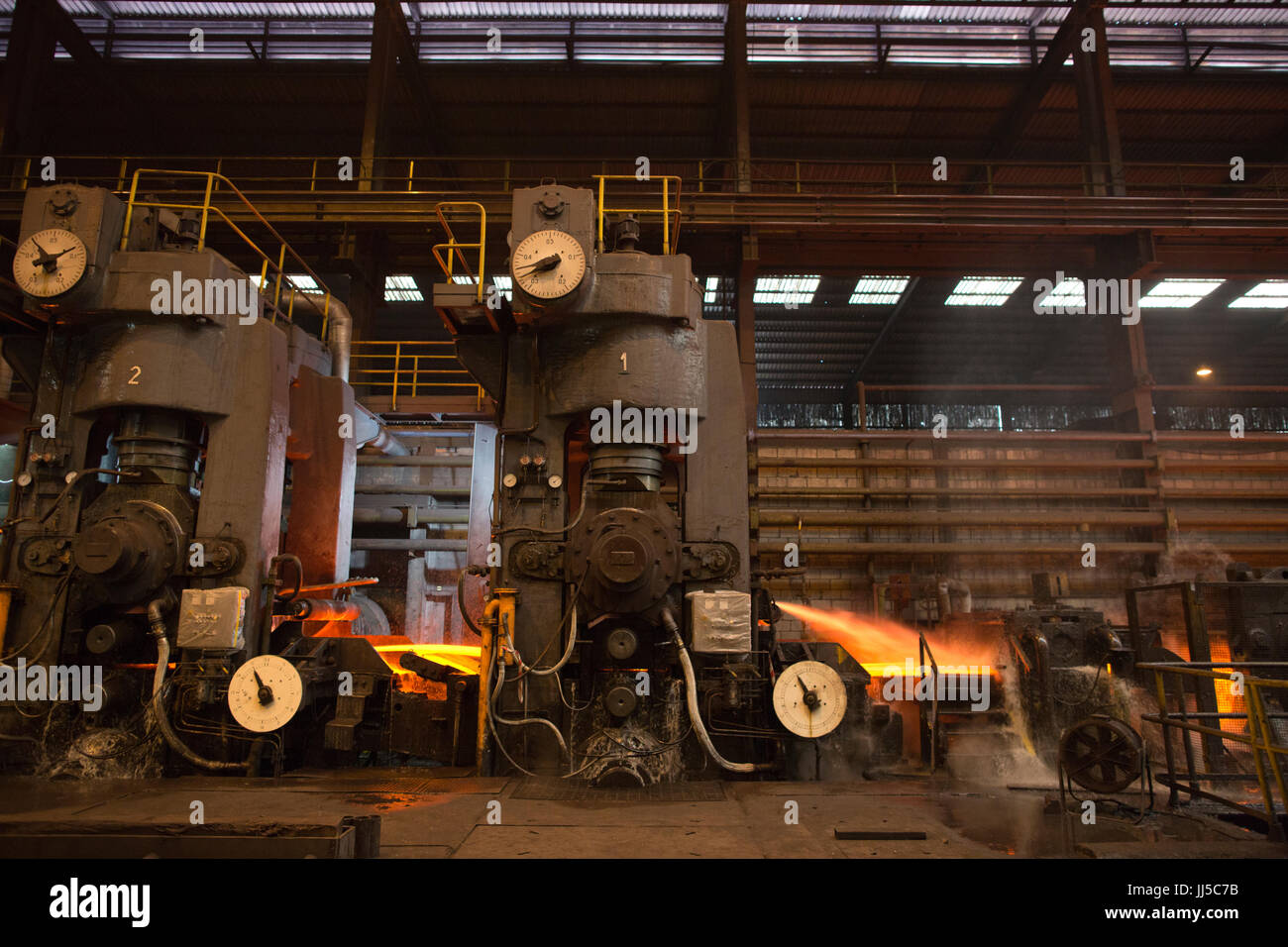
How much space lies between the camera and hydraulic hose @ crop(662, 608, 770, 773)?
5.23 metres

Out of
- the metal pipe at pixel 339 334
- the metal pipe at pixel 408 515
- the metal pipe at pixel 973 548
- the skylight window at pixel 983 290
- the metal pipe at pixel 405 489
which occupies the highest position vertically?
the skylight window at pixel 983 290

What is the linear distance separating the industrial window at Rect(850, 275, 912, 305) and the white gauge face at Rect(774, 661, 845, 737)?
12384 millimetres

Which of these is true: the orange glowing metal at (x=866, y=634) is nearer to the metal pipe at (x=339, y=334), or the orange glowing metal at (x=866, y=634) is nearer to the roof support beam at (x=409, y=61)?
the metal pipe at (x=339, y=334)

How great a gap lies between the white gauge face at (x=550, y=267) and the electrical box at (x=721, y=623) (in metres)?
2.59

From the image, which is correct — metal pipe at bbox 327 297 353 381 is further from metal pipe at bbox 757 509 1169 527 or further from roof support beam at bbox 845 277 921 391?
roof support beam at bbox 845 277 921 391

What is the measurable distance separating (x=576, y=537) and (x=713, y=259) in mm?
8942

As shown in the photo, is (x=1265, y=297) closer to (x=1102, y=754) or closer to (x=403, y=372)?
(x=1102, y=754)

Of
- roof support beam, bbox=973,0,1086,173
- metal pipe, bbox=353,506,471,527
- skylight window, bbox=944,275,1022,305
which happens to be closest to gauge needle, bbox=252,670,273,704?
metal pipe, bbox=353,506,471,527

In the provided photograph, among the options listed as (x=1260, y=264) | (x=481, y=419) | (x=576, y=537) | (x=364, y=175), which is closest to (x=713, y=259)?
(x=481, y=419)

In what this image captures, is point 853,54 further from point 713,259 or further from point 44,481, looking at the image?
point 44,481

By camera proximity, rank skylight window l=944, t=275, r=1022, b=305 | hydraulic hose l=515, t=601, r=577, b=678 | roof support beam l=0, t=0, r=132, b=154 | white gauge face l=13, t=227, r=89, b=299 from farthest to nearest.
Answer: skylight window l=944, t=275, r=1022, b=305 < roof support beam l=0, t=0, r=132, b=154 < white gauge face l=13, t=227, r=89, b=299 < hydraulic hose l=515, t=601, r=577, b=678

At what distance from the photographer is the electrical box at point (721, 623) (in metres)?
5.48

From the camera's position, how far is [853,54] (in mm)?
14945

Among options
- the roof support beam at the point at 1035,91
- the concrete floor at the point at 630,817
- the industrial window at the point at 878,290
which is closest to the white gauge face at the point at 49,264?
the concrete floor at the point at 630,817
